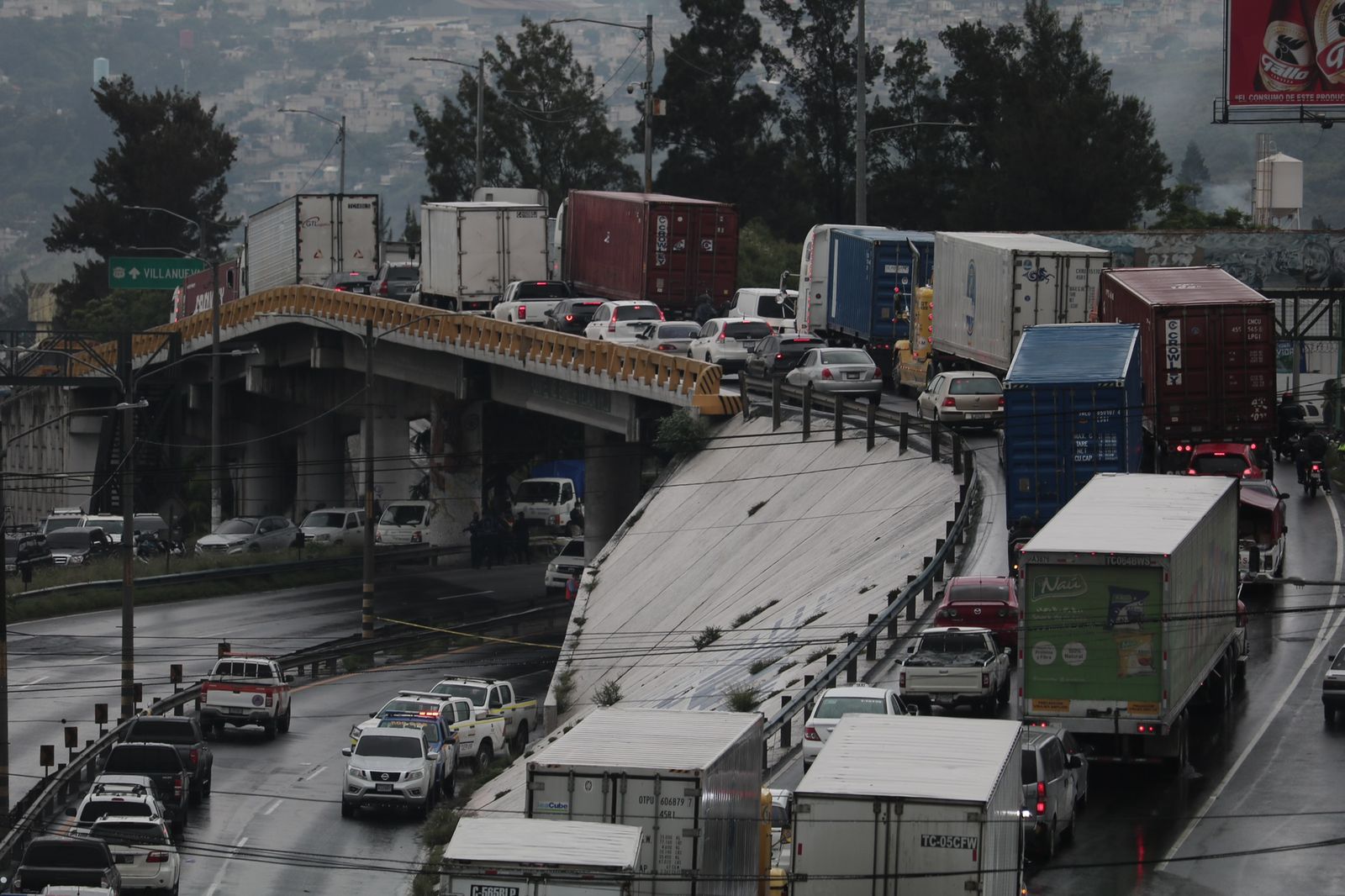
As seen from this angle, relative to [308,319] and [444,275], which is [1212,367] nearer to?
[444,275]

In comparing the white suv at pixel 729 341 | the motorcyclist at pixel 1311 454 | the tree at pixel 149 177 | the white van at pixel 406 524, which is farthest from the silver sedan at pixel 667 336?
the tree at pixel 149 177

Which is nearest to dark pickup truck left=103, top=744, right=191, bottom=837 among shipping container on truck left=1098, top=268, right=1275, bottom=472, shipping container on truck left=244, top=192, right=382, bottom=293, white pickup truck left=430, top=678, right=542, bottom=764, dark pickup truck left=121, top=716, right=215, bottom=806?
dark pickup truck left=121, top=716, right=215, bottom=806

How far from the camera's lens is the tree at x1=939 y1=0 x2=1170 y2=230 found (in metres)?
88.4

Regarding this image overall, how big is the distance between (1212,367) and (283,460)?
52127 mm

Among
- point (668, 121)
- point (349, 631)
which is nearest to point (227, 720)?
point (349, 631)

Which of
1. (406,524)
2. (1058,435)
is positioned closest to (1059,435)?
(1058,435)

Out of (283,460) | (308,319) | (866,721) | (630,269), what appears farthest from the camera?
(283,460)

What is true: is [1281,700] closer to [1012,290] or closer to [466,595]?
[1012,290]

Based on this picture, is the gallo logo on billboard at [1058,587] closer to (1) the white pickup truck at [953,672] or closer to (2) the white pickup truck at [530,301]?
(1) the white pickup truck at [953,672]

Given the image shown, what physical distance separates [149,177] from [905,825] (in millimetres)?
108497

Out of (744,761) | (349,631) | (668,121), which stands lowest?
(349,631)

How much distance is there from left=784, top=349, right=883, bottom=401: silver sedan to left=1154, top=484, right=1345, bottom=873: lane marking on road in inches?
470

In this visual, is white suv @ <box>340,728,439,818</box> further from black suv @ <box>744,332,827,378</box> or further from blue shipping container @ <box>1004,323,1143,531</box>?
black suv @ <box>744,332,827,378</box>

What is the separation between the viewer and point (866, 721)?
69.7 feet
